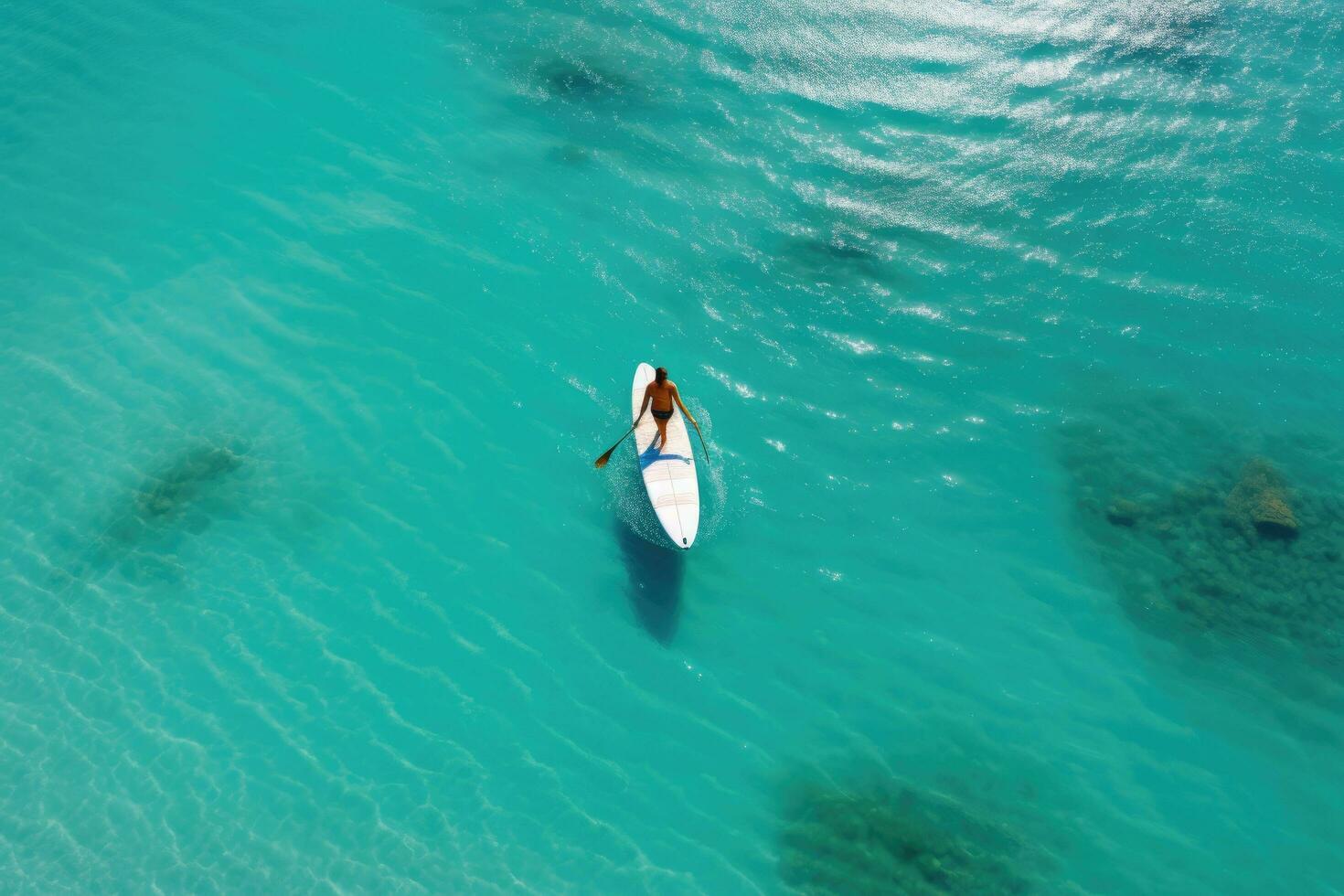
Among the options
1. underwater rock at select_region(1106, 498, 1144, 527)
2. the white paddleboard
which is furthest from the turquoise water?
the white paddleboard

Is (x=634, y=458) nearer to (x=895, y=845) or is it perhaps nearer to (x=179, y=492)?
(x=895, y=845)

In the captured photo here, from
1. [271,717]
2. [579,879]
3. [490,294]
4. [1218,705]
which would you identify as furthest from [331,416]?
[1218,705]

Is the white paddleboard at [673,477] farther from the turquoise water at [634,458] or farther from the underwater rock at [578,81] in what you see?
the underwater rock at [578,81]

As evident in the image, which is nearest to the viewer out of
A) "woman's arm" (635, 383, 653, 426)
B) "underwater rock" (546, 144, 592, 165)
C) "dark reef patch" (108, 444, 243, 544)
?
"woman's arm" (635, 383, 653, 426)

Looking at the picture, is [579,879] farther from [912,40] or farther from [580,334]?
[912,40]

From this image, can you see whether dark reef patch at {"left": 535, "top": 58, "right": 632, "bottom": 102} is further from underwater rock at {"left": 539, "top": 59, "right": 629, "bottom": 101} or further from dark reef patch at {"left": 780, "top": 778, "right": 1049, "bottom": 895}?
dark reef patch at {"left": 780, "top": 778, "right": 1049, "bottom": 895}

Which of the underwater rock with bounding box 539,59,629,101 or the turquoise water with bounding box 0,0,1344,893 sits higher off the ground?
the underwater rock with bounding box 539,59,629,101

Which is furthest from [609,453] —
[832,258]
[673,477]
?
[832,258]

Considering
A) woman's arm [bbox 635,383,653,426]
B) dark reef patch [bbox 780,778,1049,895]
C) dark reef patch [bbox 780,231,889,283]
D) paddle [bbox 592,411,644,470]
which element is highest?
dark reef patch [bbox 780,231,889,283]
